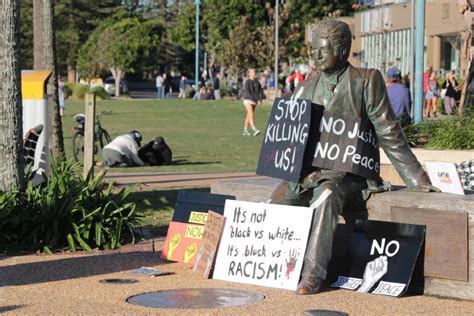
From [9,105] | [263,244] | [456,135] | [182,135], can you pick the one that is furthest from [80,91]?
[263,244]

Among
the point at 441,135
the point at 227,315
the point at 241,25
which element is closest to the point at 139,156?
the point at 441,135

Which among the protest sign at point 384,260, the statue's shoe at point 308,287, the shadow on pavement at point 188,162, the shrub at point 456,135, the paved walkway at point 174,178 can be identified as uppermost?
the shrub at point 456,135

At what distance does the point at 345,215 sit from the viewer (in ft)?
27.3

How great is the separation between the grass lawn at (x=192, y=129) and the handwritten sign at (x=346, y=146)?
10156 mm

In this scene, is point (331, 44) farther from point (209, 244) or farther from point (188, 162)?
point (188, 162)

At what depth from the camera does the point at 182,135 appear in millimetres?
29000

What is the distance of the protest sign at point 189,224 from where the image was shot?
9.13 meters

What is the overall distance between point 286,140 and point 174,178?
821 cm

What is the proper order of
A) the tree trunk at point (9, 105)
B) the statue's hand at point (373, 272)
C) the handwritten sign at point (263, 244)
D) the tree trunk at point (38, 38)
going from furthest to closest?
the tree trunk at point (38, 38) < the tree trunk at point (9, 105) < the handwritten sign at point (263, 244) < the statue's hand at point (373, 272)

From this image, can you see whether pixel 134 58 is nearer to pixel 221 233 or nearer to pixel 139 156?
pixel 139 156

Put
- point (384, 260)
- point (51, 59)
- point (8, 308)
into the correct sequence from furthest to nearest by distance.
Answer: point (51, 59) → point (384, 260) → point (8, 308)

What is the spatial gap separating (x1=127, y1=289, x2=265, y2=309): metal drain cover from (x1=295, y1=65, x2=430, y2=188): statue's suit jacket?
154 cm

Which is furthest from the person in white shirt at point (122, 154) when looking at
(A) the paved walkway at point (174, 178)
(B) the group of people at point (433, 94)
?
(B) the group of people at point (433, 94)

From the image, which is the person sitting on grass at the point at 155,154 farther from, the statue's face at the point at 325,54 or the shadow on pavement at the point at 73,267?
the statue's face at the point at 325,54
